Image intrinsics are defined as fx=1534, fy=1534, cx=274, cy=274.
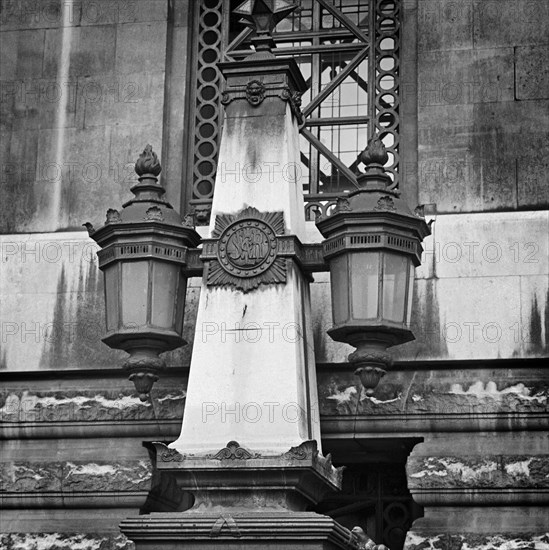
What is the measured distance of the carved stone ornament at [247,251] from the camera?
11297 mm

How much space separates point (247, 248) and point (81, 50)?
3275 mm

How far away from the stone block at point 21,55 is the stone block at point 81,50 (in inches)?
2.9

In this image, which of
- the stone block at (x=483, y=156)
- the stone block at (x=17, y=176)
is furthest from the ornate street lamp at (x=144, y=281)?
the stone block at (x=483, y=156)

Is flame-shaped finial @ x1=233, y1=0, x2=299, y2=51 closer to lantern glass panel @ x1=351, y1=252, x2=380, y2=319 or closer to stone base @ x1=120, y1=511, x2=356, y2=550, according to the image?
lantern glass panel @ x1=351, y1=252, x2=380, y2=319

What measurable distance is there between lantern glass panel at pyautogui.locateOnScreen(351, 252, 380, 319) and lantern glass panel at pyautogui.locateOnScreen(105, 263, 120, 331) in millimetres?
1784

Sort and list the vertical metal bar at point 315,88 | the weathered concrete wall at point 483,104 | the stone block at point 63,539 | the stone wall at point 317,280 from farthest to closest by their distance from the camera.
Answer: the vertical metal bar at point 315,88, the weathered concrete wall at point 483,104, the stone block at point 63,539, the stone wall at point 317,280

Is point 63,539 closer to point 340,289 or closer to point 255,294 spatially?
point 255,294

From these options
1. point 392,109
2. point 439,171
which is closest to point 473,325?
point 439,171

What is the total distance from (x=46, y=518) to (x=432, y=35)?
5.19 m

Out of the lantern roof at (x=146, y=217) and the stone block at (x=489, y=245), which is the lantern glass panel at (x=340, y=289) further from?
the stone block at (x=489, y=245)

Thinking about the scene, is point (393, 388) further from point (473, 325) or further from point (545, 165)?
point (545, 165)

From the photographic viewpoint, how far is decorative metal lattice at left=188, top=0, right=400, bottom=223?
13391 millimetres

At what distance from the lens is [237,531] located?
10.4 m

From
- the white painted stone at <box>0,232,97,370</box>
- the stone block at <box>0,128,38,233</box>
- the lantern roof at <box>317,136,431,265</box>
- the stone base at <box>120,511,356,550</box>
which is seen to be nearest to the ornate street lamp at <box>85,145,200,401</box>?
the lantern roof at <box>317,136,431,265</box>
